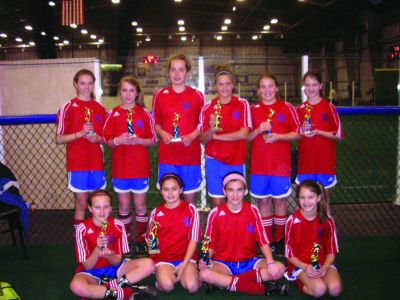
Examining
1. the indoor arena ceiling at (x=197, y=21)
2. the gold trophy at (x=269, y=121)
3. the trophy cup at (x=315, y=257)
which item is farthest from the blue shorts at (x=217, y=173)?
the indoor arena ceiling at (x=197, y=21)

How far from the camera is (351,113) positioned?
4.59 m

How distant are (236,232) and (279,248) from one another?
82 cm

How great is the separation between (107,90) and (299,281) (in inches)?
628

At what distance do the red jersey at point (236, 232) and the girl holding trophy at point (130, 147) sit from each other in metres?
0.91

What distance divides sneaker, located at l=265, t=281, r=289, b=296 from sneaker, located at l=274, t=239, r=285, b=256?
0.73 m

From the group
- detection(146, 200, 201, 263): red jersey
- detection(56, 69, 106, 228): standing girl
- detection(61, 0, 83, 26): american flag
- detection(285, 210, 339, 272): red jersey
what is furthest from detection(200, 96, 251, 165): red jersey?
detection(61, 0, 83, 26): american flag

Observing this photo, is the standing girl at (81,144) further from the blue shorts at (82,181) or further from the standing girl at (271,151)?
the standing girl at (271,151)

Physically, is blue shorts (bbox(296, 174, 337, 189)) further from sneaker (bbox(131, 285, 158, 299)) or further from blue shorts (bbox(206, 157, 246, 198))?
sneaker (bbox(131, 285, 158, 299))

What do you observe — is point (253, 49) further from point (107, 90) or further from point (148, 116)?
point (148, 116)

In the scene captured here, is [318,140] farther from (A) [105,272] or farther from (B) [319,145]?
(A) [105,272]

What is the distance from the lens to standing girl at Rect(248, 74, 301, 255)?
3982mm

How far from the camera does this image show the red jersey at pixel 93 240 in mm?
3375

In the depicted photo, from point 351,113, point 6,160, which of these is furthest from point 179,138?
point 6,160

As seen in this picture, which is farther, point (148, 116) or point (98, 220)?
point (148, 116)
